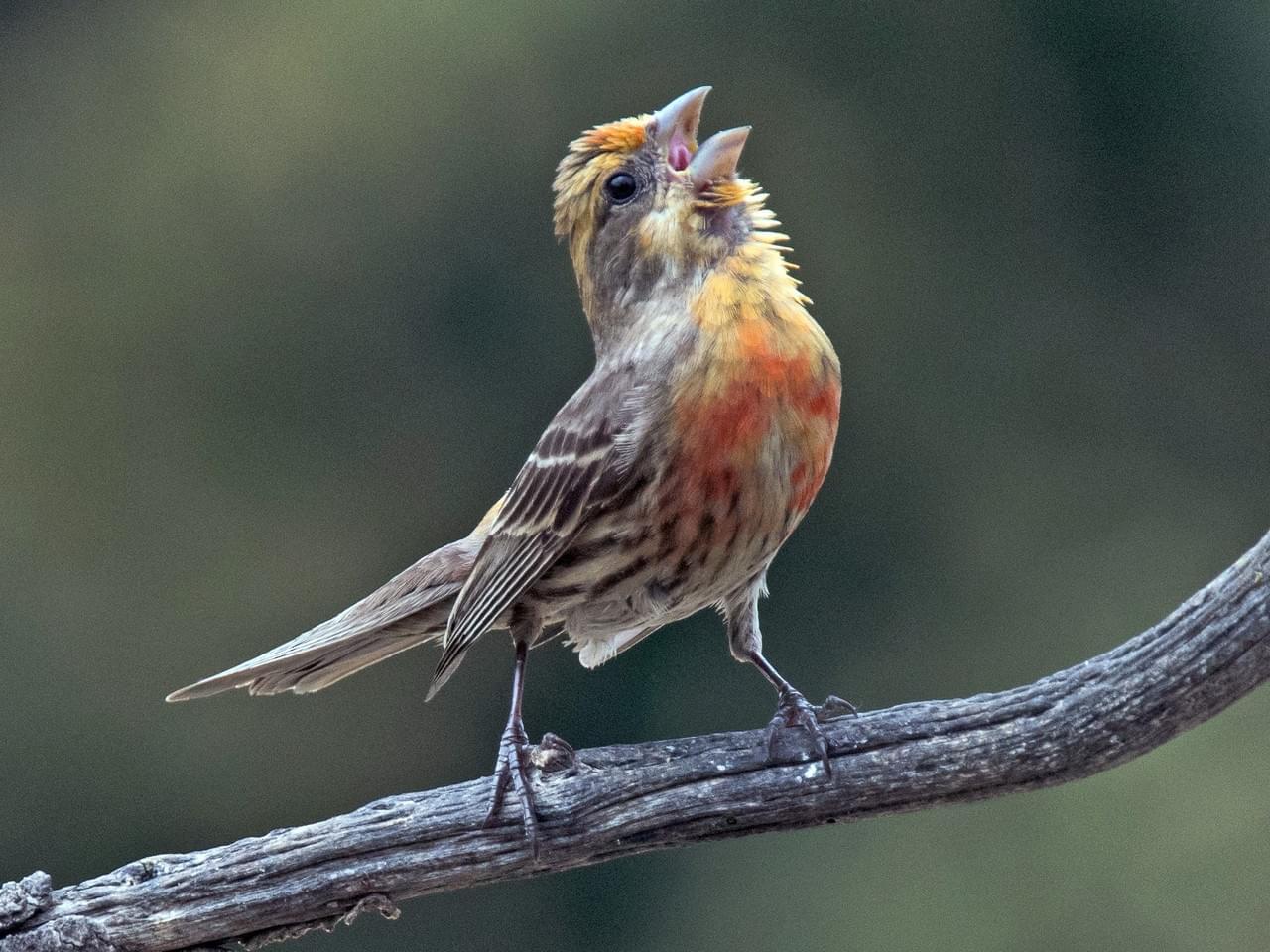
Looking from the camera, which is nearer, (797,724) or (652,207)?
(797,724)

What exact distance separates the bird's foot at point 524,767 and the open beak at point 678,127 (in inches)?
60.1

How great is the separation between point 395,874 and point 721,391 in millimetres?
1427

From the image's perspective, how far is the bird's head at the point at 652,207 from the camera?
488 centimetres

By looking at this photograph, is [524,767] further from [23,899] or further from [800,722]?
[23,899]

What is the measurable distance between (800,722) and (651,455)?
2.51ft

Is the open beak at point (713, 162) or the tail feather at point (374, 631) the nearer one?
the open beak at point (713, 162)

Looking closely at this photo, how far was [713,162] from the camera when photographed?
4.89m

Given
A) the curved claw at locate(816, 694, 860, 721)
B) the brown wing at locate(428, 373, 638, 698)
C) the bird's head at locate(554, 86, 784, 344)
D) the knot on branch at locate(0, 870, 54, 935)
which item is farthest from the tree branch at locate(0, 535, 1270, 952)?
the bird's head at locate(554, 86, 784, 344)

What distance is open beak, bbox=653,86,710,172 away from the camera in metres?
4.99

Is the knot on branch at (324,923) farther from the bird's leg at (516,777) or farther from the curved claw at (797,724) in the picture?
the curved claw at (797,724)

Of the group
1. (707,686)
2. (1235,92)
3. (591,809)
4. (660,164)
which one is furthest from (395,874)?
(1235,92)

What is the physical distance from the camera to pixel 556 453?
4895 mm

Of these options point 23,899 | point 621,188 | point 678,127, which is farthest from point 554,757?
point 678,127

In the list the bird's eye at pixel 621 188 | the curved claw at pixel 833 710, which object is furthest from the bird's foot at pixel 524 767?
the bird's eye at pixel 621 188
